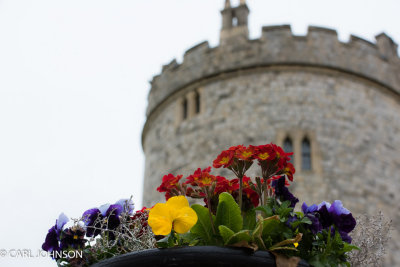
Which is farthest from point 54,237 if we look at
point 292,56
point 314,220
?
point 292,56

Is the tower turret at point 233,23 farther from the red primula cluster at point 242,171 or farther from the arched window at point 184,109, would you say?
the red primula cluster at point 242,171

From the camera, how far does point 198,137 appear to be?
10711 millimetres

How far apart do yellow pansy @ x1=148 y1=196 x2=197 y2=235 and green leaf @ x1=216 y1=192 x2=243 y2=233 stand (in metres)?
0.08

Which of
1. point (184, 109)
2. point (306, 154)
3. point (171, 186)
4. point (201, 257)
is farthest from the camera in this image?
point (184, 109)

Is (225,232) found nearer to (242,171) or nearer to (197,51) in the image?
(242,171)

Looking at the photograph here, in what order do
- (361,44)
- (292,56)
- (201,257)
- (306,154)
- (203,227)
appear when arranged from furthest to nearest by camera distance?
(361,44) → (292,56) → (306,154) → (203,227) → (201,257)

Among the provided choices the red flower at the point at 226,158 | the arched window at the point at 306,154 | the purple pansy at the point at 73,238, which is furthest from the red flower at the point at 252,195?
the arched window at the point at 306,154

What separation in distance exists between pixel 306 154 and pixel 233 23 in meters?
3.16

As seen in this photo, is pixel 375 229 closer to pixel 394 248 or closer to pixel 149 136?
pixel 394 248

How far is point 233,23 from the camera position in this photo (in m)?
11.8

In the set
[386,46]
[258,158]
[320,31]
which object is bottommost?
[258,158]

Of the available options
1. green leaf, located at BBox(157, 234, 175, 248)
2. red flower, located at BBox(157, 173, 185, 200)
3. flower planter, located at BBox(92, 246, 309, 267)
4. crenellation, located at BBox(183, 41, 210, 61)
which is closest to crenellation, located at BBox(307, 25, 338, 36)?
crenellation, located at BBox(183, 41, 210, 61)

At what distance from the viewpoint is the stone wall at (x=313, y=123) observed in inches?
389

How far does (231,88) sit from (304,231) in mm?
8866
